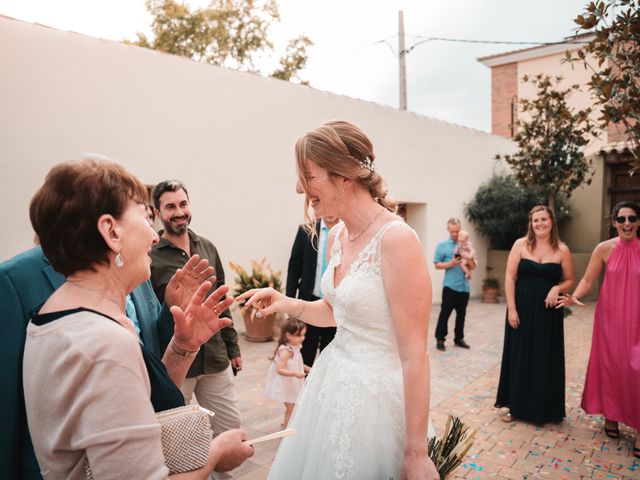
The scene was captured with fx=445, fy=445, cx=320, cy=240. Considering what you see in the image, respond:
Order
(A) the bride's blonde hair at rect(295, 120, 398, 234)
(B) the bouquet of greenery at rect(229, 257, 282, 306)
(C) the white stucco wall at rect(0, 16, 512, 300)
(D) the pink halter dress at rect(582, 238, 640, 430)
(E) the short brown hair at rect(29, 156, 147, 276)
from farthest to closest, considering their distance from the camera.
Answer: (B) the bouquet of greenery at rect(229, 257, 282, 306)
(C) the white stucco wall at rect(0, 16, 512, 300)
(D) the pink halter dress at rect(582, 238, 640, 430)
(A) the bride's blonde hair at rect(295, 120, 398, 234)
(E) the short brown hair at rect(29, 156, 147, 276)

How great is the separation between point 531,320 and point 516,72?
18388 mm

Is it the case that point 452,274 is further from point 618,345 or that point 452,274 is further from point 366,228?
point 366,228

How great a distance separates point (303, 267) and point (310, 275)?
122mm

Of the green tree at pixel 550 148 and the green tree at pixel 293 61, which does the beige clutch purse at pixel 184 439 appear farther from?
the green tree at pixel 293 61

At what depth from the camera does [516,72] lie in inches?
776

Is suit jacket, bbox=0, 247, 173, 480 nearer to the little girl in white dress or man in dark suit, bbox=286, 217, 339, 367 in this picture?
Result: the little girl in white dress

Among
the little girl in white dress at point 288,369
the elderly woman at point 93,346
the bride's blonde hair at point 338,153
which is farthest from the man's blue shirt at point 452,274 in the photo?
the elderly woman at point 93,346

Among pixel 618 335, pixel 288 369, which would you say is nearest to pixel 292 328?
pixel 288 369

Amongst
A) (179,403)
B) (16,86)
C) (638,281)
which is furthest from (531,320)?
(16,86)

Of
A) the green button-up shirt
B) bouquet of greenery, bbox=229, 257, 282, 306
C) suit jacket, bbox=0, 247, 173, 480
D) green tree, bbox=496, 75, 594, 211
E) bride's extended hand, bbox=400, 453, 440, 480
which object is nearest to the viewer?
suit jacket, bbox=0, 247, 173, 480

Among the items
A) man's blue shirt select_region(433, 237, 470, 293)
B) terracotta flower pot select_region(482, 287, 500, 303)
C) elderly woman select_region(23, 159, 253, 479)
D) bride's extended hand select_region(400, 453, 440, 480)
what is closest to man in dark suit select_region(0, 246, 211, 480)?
elderly woman select_region(23, 159, 253, 479)

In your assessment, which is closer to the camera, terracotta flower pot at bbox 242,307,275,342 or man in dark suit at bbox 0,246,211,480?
man in dark suit at bbox 0,246,211,480

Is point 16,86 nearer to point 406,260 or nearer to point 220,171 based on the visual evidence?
point 220,171

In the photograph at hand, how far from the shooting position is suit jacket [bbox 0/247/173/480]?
145 cm
